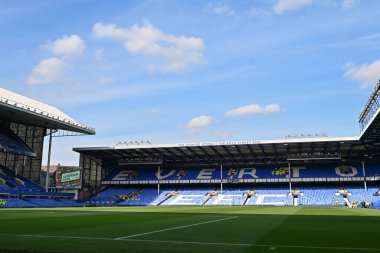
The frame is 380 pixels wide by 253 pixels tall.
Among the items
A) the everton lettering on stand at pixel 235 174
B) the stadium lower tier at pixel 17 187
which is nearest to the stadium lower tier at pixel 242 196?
the everton lettering on stand at pixel 235 174

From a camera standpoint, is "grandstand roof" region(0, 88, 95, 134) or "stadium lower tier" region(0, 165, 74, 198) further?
"grandstand roof" region(0, 88, 95, 134)

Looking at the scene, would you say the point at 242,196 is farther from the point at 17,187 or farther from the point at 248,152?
the point at 17,187

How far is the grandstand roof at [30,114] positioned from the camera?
195ft

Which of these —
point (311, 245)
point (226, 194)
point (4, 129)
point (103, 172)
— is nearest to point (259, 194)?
point (226, 194)

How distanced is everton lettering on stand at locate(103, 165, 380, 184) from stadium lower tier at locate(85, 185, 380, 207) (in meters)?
2.20

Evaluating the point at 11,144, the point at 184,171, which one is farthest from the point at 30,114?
the point at 184,171

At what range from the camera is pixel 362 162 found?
74.0 m

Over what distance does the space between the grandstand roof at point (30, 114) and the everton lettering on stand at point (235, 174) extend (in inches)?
727

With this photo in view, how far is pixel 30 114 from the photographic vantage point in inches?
2427

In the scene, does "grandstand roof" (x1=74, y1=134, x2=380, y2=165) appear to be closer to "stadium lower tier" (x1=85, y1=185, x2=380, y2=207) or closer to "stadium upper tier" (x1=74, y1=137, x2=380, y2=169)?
"stadium upper tier" (x1=74, y1=137, x2=380, y2=169)

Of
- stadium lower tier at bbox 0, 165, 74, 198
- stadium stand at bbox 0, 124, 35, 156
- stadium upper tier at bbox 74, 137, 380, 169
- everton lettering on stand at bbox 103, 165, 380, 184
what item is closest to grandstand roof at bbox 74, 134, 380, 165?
stadium upper tier at bbox 74, 137, 380, 169

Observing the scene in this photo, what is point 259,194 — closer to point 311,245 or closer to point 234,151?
point 234,151

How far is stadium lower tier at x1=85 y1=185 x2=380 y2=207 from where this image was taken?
67.9 metres

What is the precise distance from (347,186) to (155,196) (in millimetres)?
38366
